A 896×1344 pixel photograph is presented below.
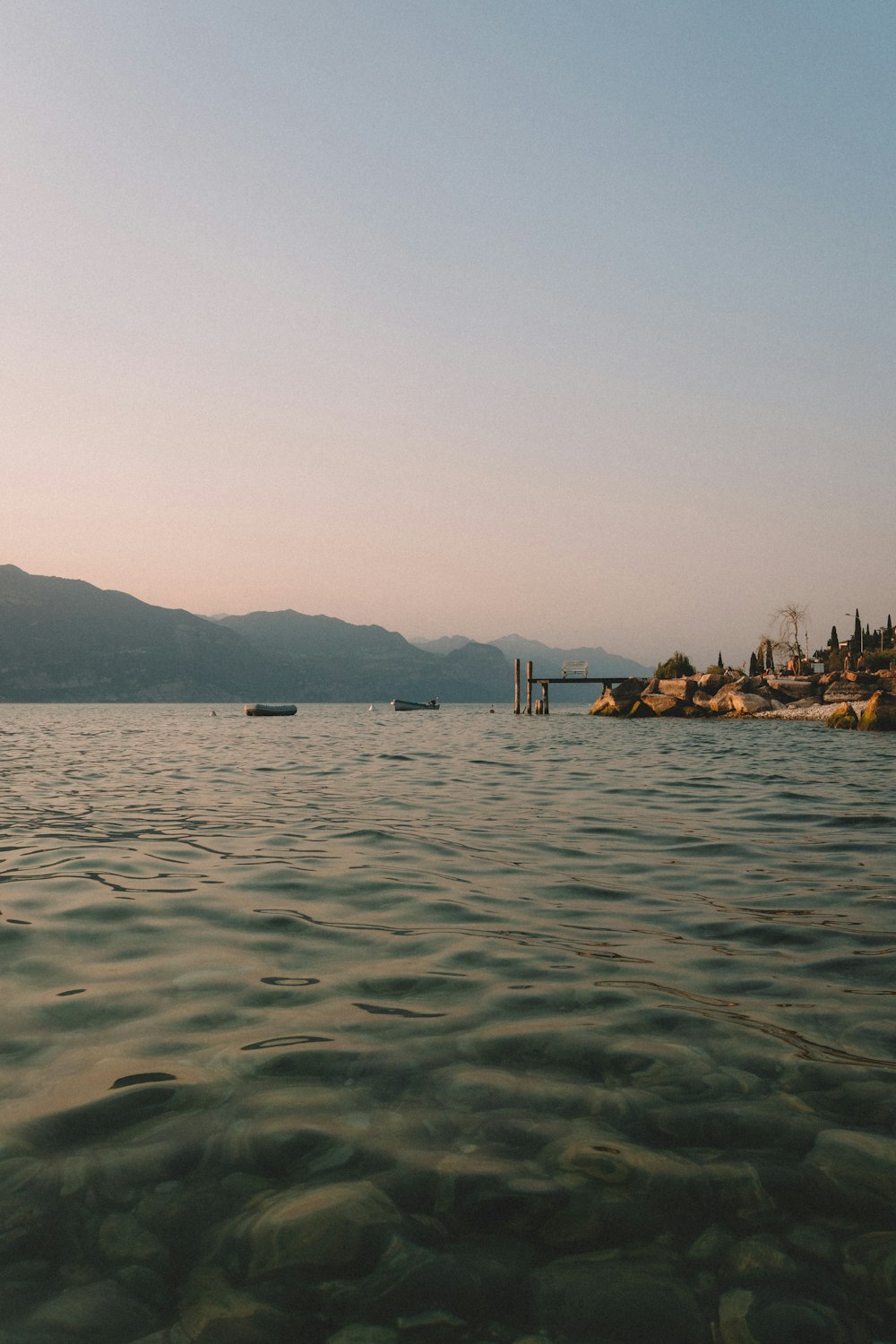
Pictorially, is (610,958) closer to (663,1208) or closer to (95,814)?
(663,1208)

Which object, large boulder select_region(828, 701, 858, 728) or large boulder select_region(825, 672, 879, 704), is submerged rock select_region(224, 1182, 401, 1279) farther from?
large boulder select_region(825, 672, 879, 704)

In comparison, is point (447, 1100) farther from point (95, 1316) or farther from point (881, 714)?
point (881, 714)

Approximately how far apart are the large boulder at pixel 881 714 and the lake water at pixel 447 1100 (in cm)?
3663

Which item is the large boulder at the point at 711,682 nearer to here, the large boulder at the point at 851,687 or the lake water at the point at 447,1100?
the large boulder at the point at 851,687

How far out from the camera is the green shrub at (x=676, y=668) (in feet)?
255

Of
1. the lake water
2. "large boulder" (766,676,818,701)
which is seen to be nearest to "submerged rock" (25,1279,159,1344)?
the lake water

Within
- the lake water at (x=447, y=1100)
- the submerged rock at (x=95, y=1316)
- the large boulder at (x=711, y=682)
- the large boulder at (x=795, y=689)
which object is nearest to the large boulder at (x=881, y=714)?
the large boulder at (x=795, y=689)

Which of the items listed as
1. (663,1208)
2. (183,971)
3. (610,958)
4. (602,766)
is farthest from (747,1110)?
(602,766)

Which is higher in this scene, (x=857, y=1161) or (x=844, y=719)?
(x=857, y=1161)

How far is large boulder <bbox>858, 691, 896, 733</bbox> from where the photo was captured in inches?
1600

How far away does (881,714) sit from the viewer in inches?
1609

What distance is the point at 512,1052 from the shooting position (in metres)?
3.94

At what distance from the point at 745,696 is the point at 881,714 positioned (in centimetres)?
2070

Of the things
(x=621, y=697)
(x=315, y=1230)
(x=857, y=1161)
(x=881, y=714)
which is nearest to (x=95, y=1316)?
(x=315, y=1230)
